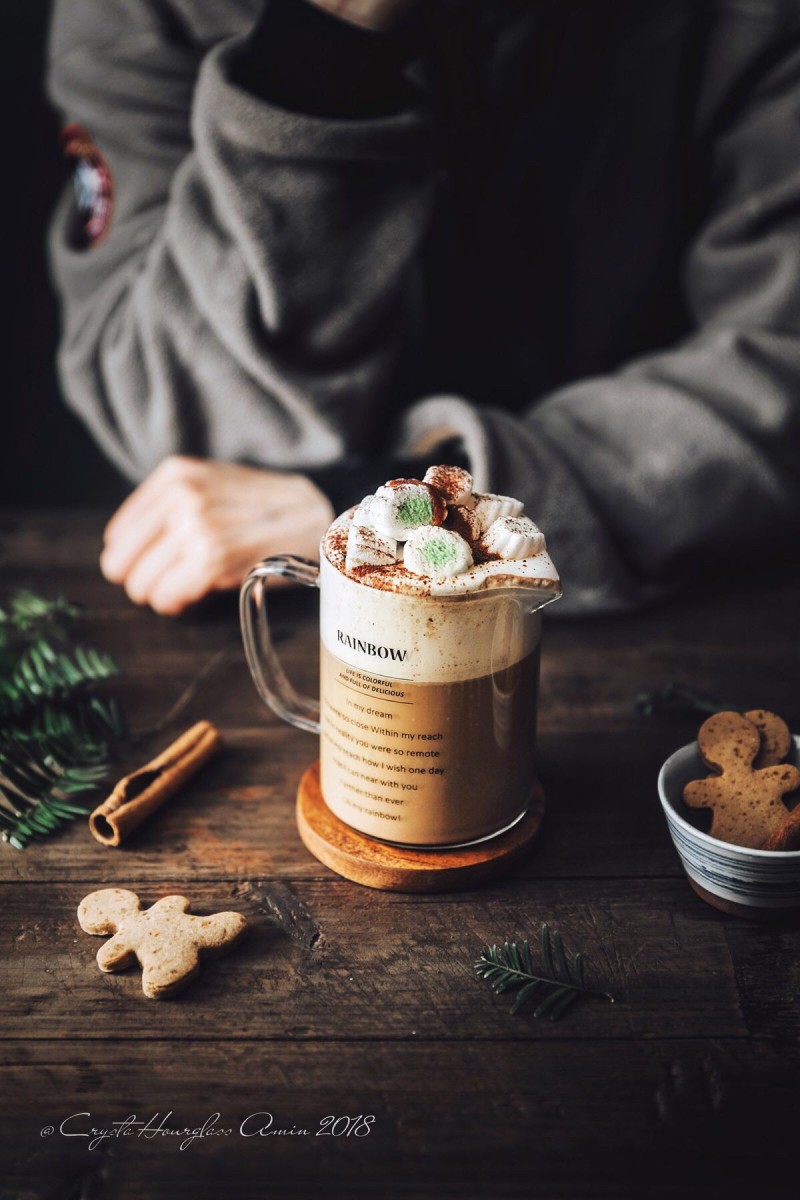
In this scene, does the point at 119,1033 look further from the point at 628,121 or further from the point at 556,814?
the point at 628,121

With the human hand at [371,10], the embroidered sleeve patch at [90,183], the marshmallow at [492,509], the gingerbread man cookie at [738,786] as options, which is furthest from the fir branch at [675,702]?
the embroidered sleeve patch at [90,183]

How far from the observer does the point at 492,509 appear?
0.66 meters

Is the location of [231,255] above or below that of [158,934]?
above

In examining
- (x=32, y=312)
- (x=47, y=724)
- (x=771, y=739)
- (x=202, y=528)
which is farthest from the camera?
(x=32, y=312)

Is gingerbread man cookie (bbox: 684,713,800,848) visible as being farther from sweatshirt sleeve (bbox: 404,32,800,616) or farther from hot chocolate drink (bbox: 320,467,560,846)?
sweatshirt sleeve (bbox: 404,32,800,616)

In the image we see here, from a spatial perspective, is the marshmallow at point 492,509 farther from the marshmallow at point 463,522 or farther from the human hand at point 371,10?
the human hand at point 371,10

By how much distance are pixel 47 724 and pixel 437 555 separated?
0.42 meters

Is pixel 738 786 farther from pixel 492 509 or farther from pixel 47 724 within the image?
pixel 47 724

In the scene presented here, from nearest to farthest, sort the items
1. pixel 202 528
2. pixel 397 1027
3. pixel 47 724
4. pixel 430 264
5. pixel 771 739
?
1. pixel 397 1027
2. pixel 771 739
3. pixel 47 724
4. pixel 202 528
5. pixel 430 264

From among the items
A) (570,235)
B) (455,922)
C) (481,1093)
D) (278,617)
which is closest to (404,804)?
(455,922)

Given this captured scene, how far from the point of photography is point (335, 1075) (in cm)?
56

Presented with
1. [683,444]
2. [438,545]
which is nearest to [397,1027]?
[438,545]

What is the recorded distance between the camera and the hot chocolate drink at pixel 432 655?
1.98 feet

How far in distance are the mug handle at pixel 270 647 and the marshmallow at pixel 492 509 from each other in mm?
137
